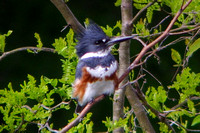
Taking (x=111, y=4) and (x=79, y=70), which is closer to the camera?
(x=79, y=70)

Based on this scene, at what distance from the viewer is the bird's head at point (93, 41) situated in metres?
2.26

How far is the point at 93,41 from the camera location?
7.56 ft

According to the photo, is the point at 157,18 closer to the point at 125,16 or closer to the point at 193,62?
the point at 193,62

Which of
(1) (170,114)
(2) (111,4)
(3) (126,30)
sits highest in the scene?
(2) (111,4)

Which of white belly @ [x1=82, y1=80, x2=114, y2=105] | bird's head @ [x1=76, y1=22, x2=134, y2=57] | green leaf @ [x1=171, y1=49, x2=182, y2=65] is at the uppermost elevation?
bird's head @ [x1=76, y1=22, x2=134, y2=57]

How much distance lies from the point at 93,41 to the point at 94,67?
0.17 meters

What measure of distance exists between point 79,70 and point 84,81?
6cm

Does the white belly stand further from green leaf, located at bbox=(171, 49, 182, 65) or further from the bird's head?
green leaf, located at bbox=(171, 49, 182, 65)

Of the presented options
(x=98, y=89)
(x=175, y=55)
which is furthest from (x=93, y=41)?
(x=175, y=55)

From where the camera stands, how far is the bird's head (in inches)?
89.0

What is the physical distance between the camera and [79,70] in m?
2.19

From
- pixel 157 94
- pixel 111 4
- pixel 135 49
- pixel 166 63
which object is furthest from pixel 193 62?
pixel 157 94

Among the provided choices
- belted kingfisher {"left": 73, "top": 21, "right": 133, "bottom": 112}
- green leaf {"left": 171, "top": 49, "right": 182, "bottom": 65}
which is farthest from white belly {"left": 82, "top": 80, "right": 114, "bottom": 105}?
green leaf {"left": 171, "top": 49, "right": 182, "bottom": 65}

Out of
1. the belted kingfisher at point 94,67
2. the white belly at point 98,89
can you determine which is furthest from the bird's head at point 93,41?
the white belly at point 98,89
